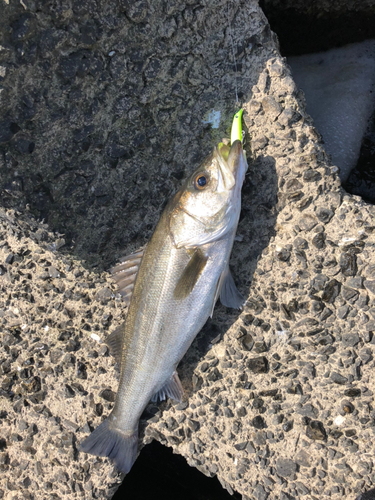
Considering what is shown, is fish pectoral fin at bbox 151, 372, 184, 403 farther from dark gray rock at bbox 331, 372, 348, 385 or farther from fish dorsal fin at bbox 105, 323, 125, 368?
dark gray rock at bbox 331, 372, 348, 385

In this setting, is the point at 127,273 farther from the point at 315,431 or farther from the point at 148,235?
the point at 315,431

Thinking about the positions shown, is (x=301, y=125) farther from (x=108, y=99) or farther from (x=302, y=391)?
(x=302, y=391)

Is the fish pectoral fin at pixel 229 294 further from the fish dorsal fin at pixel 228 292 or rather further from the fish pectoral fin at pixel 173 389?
the fish pectoral fin at pixel 173 389

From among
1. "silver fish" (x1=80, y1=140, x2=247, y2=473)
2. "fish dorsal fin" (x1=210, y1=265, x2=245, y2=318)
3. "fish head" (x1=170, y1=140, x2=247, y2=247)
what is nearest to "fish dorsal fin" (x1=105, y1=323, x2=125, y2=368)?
"silver fish" (x1=80, y1=140, x2=247, y2=473)

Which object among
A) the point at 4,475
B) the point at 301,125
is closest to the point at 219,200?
the point at 301,125

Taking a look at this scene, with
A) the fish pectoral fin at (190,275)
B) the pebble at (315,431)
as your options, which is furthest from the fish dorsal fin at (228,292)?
the pebble at (315,431)

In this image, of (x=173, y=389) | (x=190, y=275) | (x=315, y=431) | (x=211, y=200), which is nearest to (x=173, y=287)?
(x=190, y=275)

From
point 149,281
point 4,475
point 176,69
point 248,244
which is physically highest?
point 176,69
